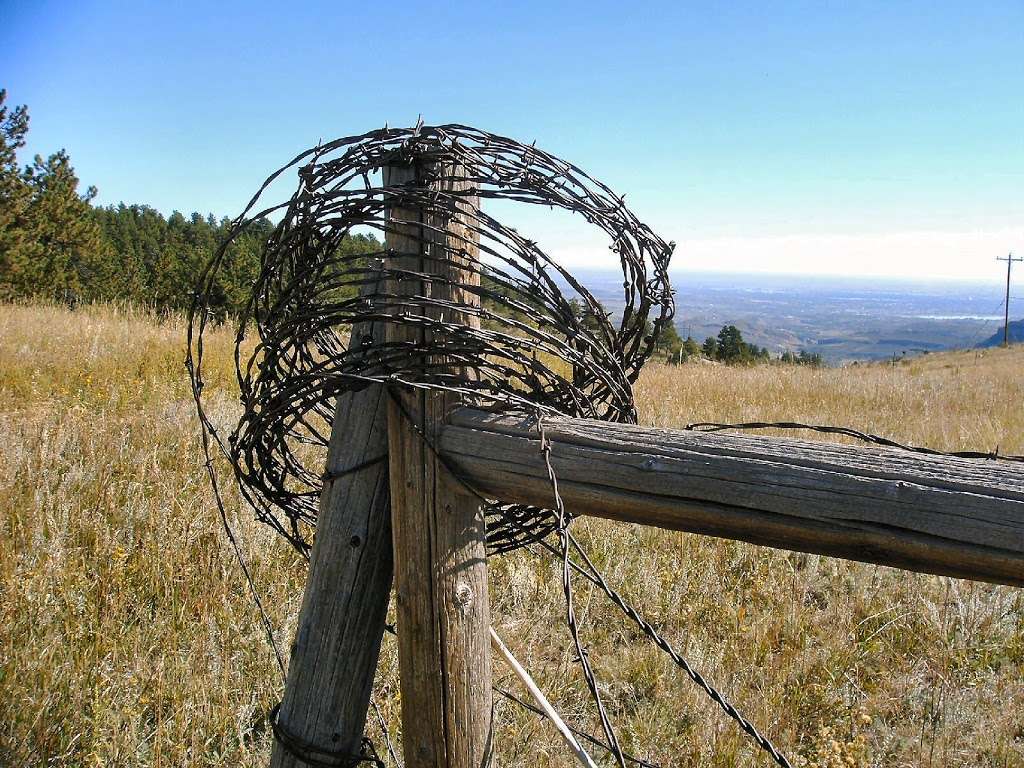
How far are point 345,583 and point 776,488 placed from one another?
2.96 ft

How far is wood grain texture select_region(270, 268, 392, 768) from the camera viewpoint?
138cm

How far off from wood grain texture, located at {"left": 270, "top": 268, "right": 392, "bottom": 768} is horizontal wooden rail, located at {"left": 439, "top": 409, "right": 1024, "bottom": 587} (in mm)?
235

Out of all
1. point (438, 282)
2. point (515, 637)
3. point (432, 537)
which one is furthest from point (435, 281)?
point (515, 637)

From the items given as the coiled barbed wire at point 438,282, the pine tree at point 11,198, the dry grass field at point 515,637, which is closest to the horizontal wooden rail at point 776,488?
the coiled barbed wire at point 438,282

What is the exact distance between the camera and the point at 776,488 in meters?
0.98

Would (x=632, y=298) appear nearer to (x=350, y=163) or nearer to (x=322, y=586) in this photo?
(x=350, y=163)

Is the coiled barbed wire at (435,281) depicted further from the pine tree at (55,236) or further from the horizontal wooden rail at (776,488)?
the pine tree at (55,236)

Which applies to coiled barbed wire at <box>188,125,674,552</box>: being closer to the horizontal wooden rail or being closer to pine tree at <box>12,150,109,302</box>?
the horizontal wooden rail

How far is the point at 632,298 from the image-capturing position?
5.21 ft

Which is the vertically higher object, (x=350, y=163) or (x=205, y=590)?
(x=350, y=163)

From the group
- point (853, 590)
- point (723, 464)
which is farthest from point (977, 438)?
point (723, 464)

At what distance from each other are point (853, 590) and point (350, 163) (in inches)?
135

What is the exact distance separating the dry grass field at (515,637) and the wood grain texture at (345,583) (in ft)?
3.03

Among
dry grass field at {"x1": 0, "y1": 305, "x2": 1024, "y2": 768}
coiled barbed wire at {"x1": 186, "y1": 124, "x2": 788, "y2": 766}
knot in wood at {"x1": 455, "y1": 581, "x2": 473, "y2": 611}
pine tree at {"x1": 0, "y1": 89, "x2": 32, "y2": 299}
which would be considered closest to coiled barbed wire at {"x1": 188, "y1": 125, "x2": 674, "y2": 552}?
coiled barbed wire at {"x1": 186, "y1": 124, "x2": 788, "y2": 766}
